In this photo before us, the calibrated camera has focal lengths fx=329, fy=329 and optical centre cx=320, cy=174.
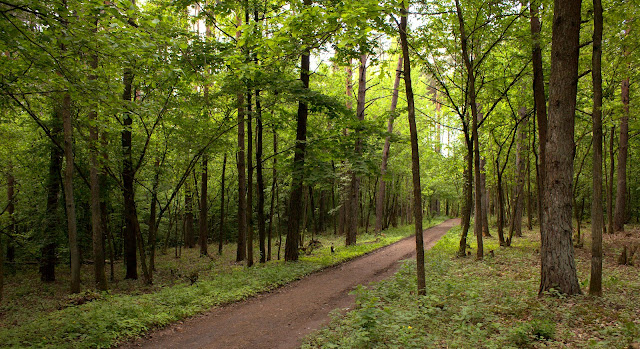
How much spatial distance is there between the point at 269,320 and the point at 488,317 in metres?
4.18

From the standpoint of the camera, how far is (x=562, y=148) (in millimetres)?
6449

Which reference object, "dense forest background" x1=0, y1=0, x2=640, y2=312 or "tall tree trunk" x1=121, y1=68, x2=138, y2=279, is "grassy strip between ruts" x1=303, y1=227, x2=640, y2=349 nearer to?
"dense forest background" x1=0, y1=0, x2=640, y2=312

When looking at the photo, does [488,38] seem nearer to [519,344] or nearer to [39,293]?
[519,344]

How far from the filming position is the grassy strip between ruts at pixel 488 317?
480cm

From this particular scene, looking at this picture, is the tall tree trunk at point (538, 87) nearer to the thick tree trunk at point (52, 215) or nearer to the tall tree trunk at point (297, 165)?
the tall tree trunk at point (297, 165)

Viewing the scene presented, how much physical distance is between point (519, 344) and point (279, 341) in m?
3.72

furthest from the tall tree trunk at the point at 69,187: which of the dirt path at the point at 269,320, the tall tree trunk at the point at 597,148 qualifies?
the tall tree trunk at the point at 597,148

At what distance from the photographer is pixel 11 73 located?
255 inches

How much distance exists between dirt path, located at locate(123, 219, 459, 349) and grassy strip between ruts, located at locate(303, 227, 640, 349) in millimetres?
664

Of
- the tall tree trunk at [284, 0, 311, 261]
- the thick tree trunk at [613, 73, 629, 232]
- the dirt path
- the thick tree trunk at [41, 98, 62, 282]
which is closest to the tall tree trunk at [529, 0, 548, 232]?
the dirt path

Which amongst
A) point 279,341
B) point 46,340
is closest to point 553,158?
point 279,341

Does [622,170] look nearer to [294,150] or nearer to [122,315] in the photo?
[294,150]

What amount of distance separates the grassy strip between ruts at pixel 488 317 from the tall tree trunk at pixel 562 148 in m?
0.58

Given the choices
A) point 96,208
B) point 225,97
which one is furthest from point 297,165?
point 96,208
